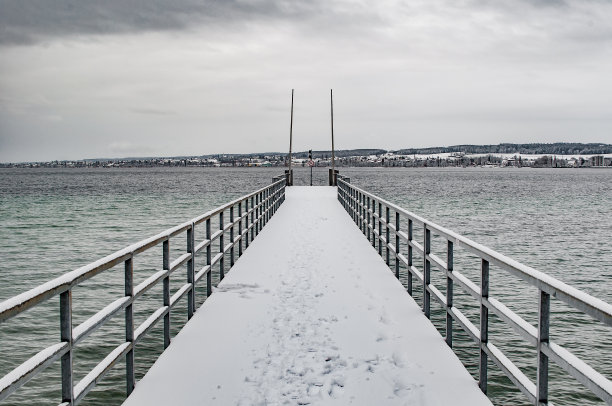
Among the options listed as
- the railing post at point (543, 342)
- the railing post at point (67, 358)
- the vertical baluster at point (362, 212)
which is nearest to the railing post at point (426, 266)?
the railing post at point (543, 342)

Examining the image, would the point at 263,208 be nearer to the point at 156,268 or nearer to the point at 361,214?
the point at 361,214

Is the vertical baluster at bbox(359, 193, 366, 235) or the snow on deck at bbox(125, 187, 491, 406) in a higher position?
the vertical baluster at bbox(359, 193, 366, 235)

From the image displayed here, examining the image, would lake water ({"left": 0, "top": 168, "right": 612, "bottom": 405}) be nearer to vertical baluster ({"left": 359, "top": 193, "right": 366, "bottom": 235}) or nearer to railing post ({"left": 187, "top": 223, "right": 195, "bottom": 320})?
railing post ({"left": 187, "top": 223, "right": 195, "bottom": 320})

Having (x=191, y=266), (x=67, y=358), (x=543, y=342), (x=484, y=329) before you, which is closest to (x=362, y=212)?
(x=191, y=266)

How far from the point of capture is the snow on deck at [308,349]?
4992 millimetres

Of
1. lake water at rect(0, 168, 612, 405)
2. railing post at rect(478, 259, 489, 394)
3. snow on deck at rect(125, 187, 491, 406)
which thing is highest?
railing post at rect(478, 259, 489, 394)

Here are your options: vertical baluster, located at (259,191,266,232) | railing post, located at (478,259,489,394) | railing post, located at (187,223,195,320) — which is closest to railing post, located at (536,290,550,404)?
railing post, located at (478,259,489,394)

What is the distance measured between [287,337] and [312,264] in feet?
15.7

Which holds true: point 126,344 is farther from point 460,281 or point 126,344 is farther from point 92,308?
point 92,308

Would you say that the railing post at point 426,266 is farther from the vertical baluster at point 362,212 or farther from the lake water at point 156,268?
the vertical baluster at point 362,212

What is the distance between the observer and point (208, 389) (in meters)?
5.12

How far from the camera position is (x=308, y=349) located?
6.10 m

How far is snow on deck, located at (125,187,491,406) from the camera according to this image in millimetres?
4992

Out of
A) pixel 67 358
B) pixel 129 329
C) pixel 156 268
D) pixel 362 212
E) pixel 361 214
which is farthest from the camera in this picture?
pixel 156 268
